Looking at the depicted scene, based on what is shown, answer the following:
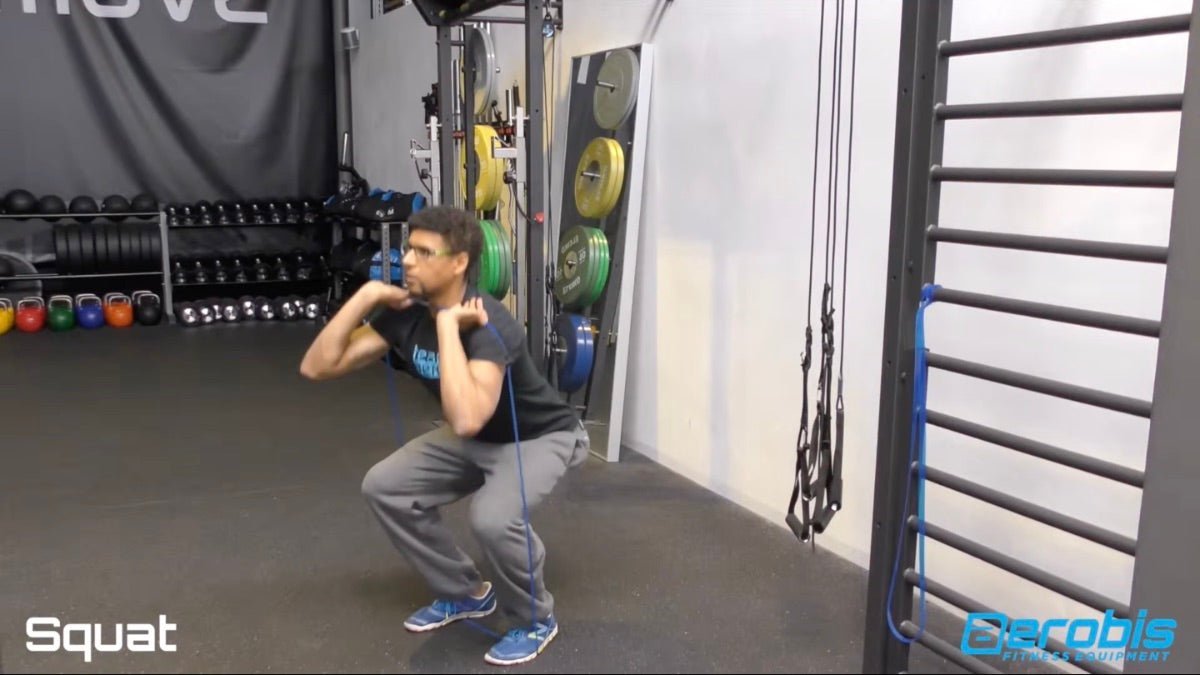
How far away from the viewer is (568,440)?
2602mm

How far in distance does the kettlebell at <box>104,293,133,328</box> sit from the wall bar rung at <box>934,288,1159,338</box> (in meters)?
6.79

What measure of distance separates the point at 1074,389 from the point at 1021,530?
638mm

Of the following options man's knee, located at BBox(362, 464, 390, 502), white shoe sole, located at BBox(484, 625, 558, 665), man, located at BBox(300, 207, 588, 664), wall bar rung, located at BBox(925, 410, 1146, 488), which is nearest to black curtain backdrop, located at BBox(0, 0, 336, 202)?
man, located at BBox(300, 207, 588, 664)

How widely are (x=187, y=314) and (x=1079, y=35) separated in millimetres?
6874

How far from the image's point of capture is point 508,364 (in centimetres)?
239

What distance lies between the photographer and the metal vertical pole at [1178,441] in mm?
1742

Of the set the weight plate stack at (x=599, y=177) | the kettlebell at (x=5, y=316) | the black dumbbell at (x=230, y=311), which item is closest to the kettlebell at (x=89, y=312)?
the kettlebell at (x=5, y=316)

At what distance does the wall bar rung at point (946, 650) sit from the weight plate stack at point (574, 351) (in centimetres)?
199

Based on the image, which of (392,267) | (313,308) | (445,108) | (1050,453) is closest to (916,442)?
(1050,453)

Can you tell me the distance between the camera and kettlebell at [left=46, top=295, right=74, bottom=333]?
7340mm

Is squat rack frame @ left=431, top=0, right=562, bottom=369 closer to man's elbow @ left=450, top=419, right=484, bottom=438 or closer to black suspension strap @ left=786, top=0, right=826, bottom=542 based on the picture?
black suspension strap @ left=786, top=0, right=826, bottom=542

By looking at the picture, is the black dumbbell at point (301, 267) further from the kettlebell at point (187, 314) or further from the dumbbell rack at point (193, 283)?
the kettlebell at point (187, 314)

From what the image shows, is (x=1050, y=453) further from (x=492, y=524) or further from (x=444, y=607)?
(x=444, y=607)

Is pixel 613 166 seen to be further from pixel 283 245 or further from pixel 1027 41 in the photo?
pixel 283 245
